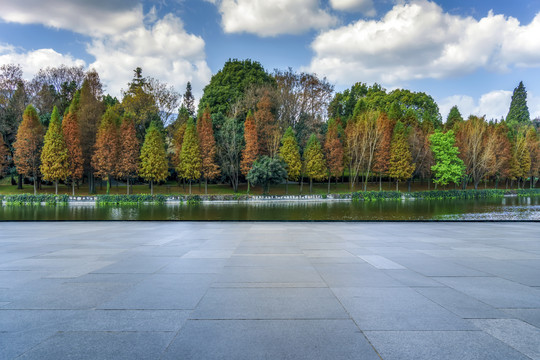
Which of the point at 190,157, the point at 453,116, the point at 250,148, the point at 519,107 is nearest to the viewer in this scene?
the point at 190,157

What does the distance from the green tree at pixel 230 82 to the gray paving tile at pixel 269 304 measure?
136 feet

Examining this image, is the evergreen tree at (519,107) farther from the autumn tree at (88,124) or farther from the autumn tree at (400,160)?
the autumn tree at (88,124)

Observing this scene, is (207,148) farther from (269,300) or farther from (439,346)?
(439,346)

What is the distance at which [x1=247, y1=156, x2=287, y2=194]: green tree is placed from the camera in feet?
120

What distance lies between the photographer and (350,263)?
593 centimetres

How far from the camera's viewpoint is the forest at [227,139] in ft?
122

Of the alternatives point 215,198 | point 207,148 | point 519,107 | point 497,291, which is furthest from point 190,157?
point 519,107

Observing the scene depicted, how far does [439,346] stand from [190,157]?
37.8 meters

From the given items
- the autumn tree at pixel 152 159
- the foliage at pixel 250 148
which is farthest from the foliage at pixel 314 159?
the autumn tree at pixel 152 159

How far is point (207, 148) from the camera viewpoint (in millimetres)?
39625

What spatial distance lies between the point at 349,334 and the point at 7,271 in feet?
17.8

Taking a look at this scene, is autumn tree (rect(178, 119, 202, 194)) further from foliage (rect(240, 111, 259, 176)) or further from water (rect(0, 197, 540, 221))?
water (rect(0, 197, 540, 221))

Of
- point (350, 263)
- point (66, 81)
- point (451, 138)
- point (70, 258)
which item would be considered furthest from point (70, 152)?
point (451, 138)

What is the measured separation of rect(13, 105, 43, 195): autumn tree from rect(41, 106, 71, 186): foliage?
1972 millimetres
